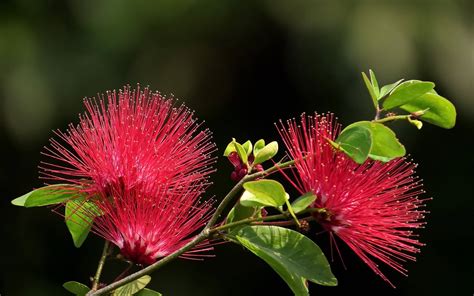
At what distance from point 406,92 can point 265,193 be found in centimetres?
27

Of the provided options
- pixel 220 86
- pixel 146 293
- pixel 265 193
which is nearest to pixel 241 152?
pixel 265 193

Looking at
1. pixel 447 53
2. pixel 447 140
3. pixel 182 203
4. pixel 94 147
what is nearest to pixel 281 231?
pixel 182 203

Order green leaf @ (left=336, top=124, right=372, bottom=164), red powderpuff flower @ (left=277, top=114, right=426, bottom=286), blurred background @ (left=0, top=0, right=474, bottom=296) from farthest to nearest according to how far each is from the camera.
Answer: blurred background @ (left=0, top=0, right=474, bottom=296) < red powderpuff flower @ (left=277, top=114, right=426, bottom=286) < green leaf @ (left=336, top=124, right=372, bottom=164)

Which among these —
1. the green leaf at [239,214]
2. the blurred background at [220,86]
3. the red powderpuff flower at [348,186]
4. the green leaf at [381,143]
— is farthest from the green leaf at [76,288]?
the blurred background at [220,86]

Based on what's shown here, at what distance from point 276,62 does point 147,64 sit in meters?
0.84

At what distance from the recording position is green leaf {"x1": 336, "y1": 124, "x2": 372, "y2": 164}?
1270 mm

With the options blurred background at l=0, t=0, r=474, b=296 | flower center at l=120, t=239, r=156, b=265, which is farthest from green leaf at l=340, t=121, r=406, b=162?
blurred background at l=0, t=0, r=474, b=296

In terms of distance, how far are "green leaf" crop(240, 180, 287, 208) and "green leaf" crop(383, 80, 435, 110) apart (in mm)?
230

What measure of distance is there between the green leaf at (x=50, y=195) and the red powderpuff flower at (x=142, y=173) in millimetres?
16

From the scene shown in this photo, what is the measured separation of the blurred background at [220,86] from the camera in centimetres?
580

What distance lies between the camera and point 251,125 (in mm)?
6086

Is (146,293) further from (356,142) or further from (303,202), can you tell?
(356,142)

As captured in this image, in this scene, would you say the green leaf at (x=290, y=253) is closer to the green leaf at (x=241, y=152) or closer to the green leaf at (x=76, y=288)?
the green leaf at (x=241, y=152)

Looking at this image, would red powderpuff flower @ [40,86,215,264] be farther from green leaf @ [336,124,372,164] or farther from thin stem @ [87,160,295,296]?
green leaf @ [336,124,372,164]
